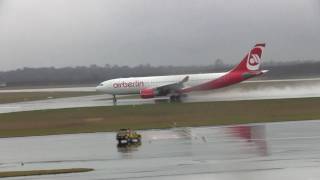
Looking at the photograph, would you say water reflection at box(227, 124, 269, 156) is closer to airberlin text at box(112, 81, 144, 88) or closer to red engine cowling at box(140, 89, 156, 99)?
red engine cowling at box(140, 89, 156, 99)

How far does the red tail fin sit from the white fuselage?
3094 millimetres

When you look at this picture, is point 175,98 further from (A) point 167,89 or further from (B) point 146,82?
(B) point 146,82

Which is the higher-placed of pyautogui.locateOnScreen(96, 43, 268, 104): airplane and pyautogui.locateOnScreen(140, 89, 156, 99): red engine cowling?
pyautogui.locateOnScreen(96, 43, 268, 104): airplane

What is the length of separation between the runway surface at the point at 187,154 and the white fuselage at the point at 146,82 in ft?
111

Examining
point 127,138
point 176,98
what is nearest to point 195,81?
point 176,98

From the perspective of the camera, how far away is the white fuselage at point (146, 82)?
2790 inches

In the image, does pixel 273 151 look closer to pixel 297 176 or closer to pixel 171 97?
pixel 297 176

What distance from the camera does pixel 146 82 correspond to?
7238 centimetres

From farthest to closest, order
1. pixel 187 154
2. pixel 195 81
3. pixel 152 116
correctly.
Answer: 1. pixel 195 81
2. pixel 152 116
3. pixel 187 154

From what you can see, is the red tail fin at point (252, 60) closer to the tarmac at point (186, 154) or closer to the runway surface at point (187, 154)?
the tarmac at point (186, 154)

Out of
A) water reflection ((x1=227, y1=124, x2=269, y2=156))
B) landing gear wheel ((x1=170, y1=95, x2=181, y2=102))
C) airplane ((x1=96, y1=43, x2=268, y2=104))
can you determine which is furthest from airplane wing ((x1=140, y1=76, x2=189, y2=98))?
water reflection ((x1=227, y1=124, x2=269, y2=156))

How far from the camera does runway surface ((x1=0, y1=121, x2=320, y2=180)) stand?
19438mm

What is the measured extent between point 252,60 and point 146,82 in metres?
13.7

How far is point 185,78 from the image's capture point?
228 feet
